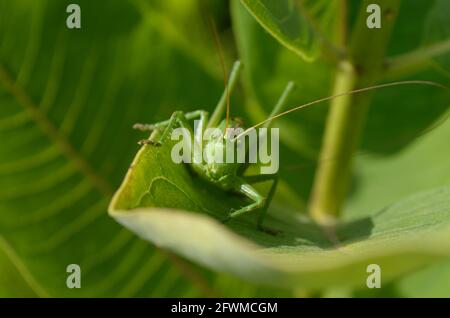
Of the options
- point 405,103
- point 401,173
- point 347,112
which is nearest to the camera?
point 347,112

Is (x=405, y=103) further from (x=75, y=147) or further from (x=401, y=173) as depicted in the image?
(x=75, y=147)

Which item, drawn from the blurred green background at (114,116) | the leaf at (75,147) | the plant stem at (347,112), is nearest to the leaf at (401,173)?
the blurred green background at (114,116)

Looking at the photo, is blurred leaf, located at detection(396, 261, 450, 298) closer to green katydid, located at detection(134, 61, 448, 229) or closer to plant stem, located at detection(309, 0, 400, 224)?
plant stem, located at detection(309, 0, 400, 224)

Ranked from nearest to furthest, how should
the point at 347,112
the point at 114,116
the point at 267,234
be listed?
Result: the point at 267,234 < the point at 347,112 < the point at 114,116

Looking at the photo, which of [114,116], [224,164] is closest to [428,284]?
[224,164]

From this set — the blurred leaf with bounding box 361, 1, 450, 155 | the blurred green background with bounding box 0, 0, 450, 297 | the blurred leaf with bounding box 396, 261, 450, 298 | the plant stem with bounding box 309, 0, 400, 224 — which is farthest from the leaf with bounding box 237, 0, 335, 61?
the blurred leaf with bounding box 396, 261, 450, 298

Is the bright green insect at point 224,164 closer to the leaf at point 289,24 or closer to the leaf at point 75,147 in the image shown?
the leaf at point 75,147
